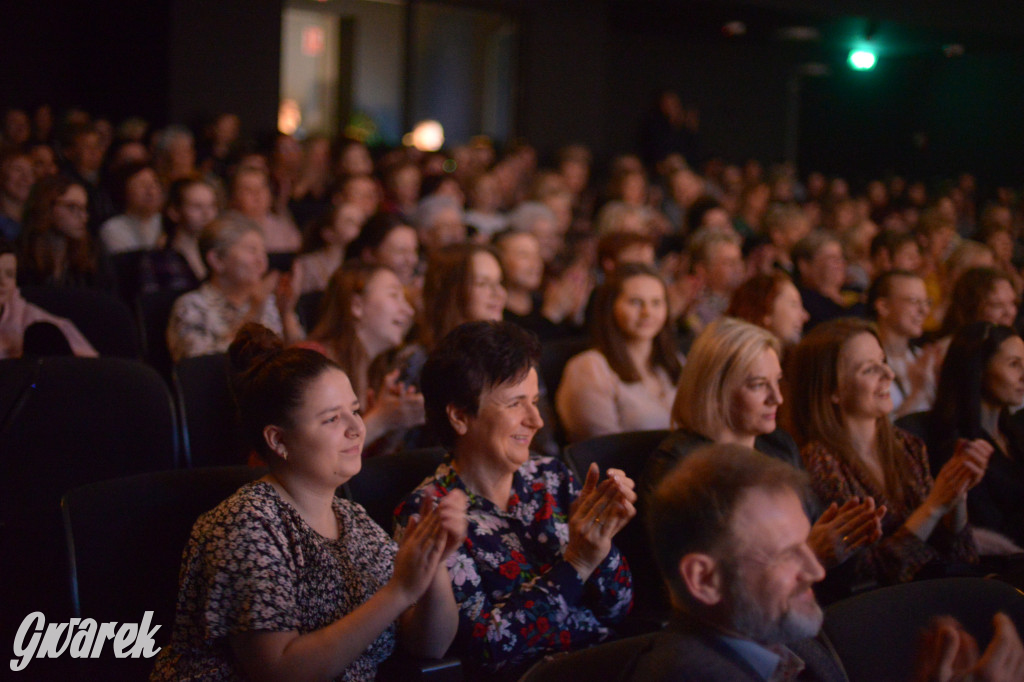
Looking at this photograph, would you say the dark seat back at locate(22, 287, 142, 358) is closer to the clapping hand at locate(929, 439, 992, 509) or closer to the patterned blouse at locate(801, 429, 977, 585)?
the patterned blouse at locate(801, 429, 977, 585)

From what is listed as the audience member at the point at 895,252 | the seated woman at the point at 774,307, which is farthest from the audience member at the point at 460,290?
the audience member at the point at 895,252

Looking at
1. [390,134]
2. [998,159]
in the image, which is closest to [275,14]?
[390,134]

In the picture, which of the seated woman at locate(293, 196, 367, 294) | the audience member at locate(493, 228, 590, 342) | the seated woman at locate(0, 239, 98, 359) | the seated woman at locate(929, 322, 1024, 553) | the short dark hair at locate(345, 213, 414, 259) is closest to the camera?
the seated woman at locate(929, 322, 1024, 553)

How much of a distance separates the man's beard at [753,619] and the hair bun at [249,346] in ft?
3.53

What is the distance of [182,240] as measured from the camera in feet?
15.2

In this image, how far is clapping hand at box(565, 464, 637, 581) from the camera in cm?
180

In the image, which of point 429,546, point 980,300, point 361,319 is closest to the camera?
point 429,546

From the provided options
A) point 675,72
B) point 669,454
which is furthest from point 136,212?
point 675,72

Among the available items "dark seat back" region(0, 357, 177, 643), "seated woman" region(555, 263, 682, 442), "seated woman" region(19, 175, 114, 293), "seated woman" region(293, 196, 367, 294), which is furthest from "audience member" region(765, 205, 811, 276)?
"dark seat back" region(0, 357, 177, 643)

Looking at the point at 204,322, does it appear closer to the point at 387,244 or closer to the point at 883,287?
the point at 387,244

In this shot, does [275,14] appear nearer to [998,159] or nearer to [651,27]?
[651,27]

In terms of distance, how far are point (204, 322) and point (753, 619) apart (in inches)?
108

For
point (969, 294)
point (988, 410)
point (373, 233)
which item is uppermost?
point (373, 233)

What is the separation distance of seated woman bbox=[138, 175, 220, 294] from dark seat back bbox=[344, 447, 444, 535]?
8.25ft
